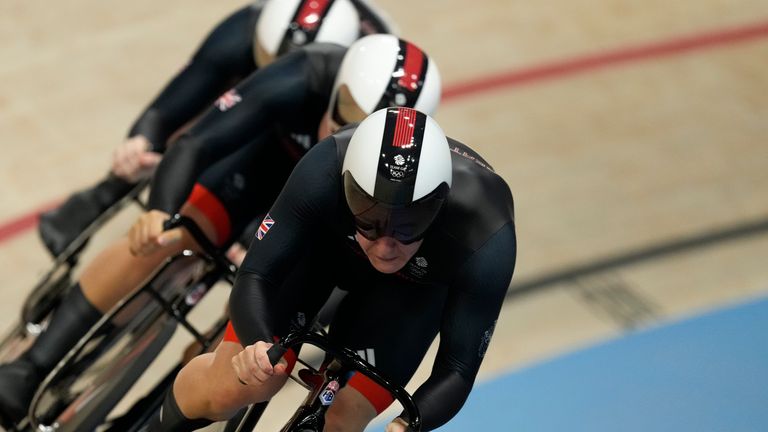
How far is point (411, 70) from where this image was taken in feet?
10.8

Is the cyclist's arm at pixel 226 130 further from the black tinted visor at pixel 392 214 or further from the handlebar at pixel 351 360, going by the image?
the handlebar at pixel 351 360

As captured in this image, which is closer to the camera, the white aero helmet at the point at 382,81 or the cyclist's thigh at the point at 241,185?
the white aero helmet at the point at 382,81

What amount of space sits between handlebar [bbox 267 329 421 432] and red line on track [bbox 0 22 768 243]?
378 centimetres

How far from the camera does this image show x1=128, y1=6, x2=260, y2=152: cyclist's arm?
408 centimetres

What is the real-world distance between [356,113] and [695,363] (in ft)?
6.41

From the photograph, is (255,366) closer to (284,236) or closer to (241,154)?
(284,236)

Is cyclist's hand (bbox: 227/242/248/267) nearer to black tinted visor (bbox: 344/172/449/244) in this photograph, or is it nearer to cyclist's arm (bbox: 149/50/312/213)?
cyclist's arm (bbox: 149/50/312/213)

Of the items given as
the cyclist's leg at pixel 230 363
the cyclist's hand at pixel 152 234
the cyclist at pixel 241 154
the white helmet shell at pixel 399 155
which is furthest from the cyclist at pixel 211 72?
the white helmet shell at pixel 399 155

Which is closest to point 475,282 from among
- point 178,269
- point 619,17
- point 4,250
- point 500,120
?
point 178,269

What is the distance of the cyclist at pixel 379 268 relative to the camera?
2.54 metres

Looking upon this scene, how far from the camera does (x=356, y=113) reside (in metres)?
3.25

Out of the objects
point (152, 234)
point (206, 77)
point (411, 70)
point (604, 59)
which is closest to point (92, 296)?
point (152, 234)

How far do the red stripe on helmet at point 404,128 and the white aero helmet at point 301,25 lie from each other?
51.7 inches

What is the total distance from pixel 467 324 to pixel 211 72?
1.85 metres
